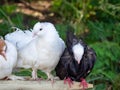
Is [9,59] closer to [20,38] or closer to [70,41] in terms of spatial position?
[20,38]

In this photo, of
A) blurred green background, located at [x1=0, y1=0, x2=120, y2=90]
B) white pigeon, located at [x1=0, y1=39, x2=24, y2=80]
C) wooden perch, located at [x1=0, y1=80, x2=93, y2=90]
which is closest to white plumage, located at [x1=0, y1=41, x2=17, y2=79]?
white pigeon, located at [x1=0, y1=39, x2=24, y2=80]

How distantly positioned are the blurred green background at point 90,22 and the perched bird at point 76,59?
0.83 meters

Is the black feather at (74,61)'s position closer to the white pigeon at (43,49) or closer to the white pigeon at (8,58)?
the white pigeon at (43,49)

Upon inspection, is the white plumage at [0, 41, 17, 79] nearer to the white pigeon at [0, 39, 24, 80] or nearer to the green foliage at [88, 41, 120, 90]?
the white pigeon at [0, 39, 24, 80]

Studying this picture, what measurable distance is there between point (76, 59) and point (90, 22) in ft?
7.36

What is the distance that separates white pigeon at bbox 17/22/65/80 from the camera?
9.59 feet

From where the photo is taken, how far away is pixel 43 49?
9.66ft

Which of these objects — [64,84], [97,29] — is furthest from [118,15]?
[64,84]

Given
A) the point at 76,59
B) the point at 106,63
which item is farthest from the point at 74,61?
the point at 106,63

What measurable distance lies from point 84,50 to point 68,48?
11 centimetres

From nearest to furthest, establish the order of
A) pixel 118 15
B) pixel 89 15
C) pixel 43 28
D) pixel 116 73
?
pixel 43 28 < pixel 116 73 < pixel 118 15 < pixel 89 15

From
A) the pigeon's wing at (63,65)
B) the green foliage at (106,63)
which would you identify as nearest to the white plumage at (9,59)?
the pigeon's wing at (63,65)

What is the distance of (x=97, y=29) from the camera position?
4949 millimetres

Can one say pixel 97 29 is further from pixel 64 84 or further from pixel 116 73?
pixel 64 84
